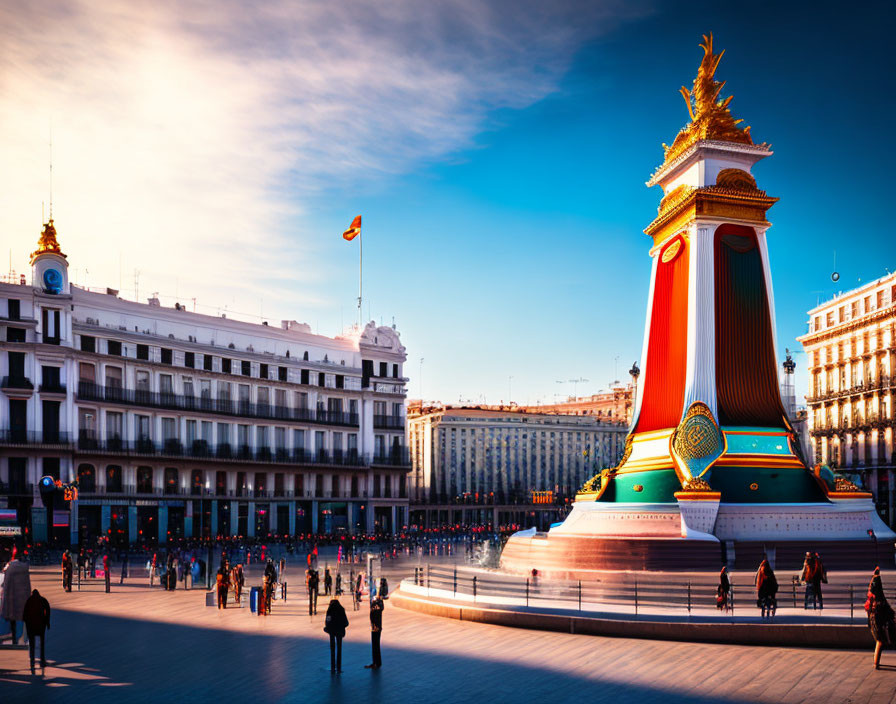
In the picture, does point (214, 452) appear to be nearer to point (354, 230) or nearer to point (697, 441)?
point (354, 230)

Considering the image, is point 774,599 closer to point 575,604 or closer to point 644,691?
point 575,604

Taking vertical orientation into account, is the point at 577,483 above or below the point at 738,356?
below

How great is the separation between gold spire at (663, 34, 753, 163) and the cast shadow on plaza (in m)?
27.1

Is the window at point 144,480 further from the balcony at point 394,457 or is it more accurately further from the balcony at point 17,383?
the balcony at point 394,457

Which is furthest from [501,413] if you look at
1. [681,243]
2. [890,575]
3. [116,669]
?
[116,669]

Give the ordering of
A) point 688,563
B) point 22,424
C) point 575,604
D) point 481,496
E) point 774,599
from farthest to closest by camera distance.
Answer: point 481,496 < point 22,424 < point 688,563 < point 575,604 < point 774,599

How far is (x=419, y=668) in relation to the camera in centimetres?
1739

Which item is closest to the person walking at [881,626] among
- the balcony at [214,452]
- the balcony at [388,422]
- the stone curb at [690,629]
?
the stone curb at [690,629]

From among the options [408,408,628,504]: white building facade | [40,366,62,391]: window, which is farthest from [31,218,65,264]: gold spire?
[408,408,628,504]: white building facade

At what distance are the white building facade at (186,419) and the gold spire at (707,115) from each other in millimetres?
38466

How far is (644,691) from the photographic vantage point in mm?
15367

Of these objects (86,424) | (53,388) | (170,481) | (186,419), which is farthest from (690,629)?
(186,419)

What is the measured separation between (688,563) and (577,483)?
12009 centimetres

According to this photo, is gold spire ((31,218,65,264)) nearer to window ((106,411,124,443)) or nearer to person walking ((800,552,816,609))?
window ((106,411,124,443))
